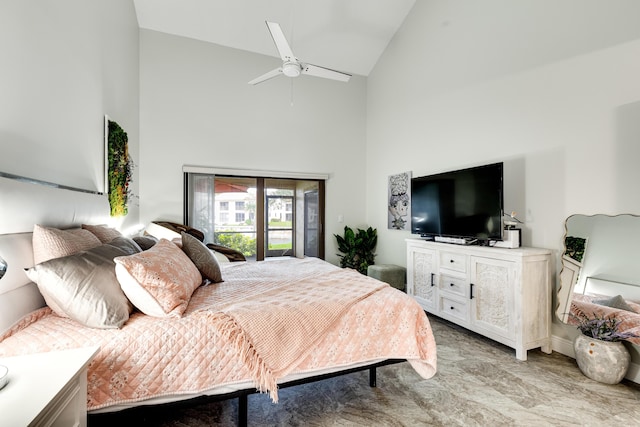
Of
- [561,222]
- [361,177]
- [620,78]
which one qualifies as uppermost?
[620,78]

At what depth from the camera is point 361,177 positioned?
535cm

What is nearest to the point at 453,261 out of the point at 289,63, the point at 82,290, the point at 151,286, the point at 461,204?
the point at 461,204

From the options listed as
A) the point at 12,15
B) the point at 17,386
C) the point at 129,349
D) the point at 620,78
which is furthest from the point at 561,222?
the point at 12,15

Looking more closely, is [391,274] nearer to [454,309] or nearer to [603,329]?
[454,309]

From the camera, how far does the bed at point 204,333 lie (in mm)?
1273

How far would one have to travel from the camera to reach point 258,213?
4.75 m

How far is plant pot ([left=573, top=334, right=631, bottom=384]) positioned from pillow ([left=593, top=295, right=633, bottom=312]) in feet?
0.83

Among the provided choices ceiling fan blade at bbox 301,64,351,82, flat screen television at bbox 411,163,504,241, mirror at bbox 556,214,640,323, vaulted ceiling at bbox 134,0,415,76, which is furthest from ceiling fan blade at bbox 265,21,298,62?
mirror at bbox 556,214,640,323

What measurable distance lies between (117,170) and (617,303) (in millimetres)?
4449

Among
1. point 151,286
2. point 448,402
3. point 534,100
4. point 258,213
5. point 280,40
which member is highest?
point 280,40

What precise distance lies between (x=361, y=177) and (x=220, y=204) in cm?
245

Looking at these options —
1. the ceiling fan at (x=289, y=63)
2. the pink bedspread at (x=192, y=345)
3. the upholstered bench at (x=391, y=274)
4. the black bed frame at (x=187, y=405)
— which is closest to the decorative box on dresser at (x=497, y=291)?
the upholstered bench at (x=391, y=274)

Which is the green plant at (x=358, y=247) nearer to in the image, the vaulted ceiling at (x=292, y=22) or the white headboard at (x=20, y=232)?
the vaulted ceiling at (x=292, y=22)

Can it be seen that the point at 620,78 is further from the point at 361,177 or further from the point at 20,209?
the point at 20,209
